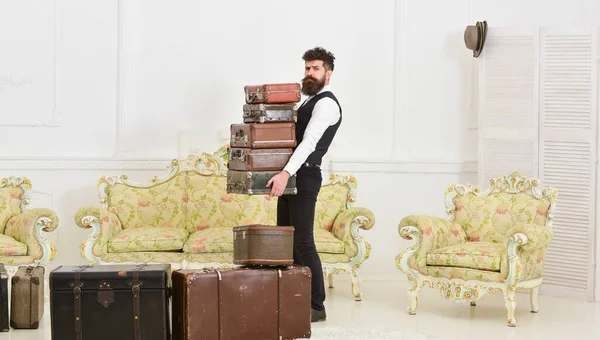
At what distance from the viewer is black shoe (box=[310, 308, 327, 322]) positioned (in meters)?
5.48

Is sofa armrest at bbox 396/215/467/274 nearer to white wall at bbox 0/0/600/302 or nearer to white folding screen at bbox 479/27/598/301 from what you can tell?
white folding screen at bbox 479/27/598/301

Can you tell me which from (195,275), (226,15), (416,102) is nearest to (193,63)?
(226,15)

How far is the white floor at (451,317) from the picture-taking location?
541 centimetres

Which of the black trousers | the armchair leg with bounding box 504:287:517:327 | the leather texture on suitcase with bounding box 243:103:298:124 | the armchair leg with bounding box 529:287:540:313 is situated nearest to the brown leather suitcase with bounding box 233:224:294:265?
the black trousers

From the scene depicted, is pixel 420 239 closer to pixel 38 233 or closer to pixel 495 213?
pixel 495 213

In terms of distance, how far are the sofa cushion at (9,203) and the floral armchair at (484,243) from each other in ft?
9.23

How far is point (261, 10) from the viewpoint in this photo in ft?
24.6

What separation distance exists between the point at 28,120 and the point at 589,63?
441 centimetres

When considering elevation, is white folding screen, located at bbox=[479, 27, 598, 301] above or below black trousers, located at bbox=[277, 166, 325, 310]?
above

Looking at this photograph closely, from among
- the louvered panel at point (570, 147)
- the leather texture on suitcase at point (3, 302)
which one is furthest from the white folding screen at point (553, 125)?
the leather texture on suitcase at point (3, 302)

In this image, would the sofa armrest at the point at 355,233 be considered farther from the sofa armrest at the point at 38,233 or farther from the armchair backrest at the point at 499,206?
the sofa armrest at the point at 38,233

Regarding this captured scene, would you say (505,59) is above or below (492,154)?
above

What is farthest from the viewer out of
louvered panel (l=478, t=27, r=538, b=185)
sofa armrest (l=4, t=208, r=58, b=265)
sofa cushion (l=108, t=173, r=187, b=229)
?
louvered panel (l=478, t=27, r=538, b=185)

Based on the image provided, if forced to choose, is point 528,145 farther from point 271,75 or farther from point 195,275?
point 195,275
